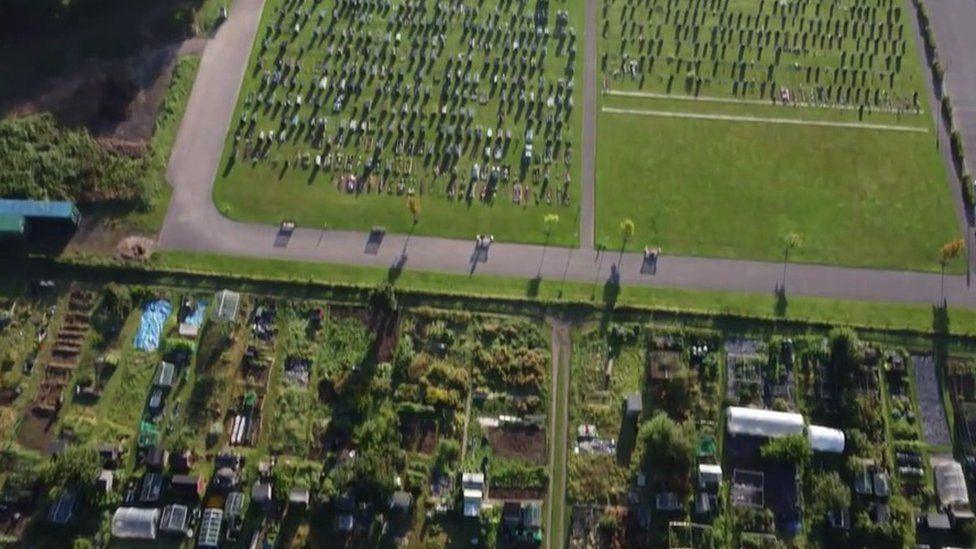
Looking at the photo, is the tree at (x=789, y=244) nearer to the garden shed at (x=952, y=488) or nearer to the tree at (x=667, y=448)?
the tree at (x=667, y=448)

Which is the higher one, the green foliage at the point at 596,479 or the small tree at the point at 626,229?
the small tree at the point at 626,229

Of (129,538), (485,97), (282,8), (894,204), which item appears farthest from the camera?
(282,8)

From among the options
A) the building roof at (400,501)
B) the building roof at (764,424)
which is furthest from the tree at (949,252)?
the building roof at (400,501)

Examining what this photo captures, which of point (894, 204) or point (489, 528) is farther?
point (894, 204)

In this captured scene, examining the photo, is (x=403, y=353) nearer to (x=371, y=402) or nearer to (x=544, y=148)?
(x=371, y=402)

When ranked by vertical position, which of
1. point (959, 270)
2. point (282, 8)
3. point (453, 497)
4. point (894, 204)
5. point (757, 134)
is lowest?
point (453, 497)

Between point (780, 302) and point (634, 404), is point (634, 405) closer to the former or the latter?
point (634, 404)

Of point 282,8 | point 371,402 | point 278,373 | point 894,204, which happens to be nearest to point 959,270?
point 894,204
